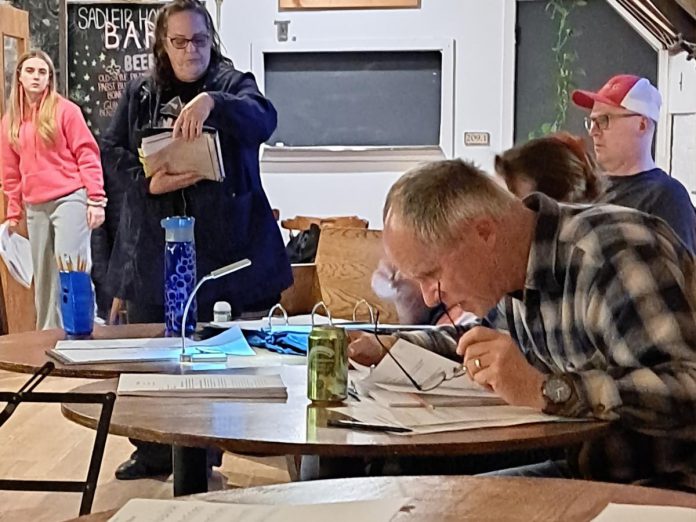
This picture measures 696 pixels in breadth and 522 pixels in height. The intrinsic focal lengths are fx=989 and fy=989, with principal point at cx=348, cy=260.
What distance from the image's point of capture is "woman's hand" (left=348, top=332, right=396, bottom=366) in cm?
195

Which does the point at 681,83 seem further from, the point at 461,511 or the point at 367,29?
the point at 461,511

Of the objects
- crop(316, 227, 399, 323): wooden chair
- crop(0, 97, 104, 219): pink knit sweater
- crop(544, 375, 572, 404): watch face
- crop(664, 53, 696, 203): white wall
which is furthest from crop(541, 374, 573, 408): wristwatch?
crop(0, 97, 104, 219): pink knit sweater

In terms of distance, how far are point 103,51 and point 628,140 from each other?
3.80 metres

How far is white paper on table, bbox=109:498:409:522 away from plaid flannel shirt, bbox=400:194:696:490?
0.53 metres

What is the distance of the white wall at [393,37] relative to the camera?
248 inches

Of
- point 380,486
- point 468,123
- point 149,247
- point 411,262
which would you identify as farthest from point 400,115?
point 380,486

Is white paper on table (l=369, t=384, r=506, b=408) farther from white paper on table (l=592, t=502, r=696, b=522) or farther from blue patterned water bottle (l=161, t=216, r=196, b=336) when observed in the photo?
blue patterned water bottle (l=161, t=216, r=196, b=336)

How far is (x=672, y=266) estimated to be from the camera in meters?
1.51

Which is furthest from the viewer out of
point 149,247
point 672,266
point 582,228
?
point 149,247

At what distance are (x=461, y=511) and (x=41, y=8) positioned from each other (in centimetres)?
566

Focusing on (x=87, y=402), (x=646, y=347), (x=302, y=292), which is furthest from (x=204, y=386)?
(x=302, y=292)

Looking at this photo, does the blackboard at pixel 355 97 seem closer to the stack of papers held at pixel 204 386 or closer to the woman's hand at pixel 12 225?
the woman's hand at pixel 12 225

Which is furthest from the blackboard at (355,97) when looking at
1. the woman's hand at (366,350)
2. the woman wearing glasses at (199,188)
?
the woman's hand at (366,350)

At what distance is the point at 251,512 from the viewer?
104 cm
